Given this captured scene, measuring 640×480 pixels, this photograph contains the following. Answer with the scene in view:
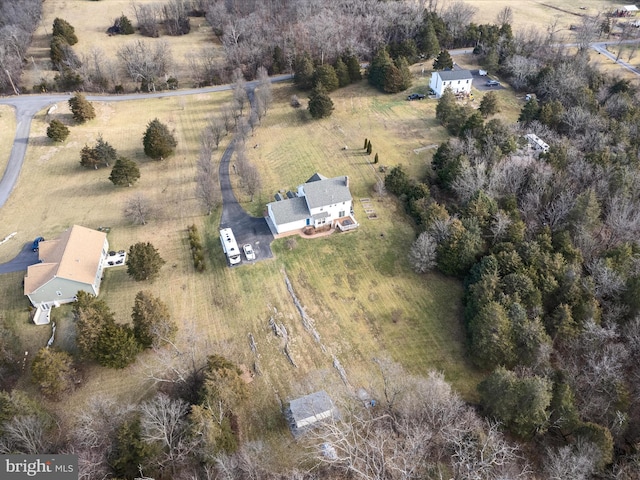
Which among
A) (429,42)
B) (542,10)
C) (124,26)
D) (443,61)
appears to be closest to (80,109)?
(124,26)

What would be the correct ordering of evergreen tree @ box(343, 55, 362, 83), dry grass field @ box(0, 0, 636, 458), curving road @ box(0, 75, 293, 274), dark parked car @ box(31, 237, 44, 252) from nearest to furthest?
dry grass field @ box(0, 0, 636, 458) < dark parked car @ box(31, 237, 44, 252) < curving road @ box(0, 75, 293, 274) < evergreen tree @ box(343, 55, 362, 83)

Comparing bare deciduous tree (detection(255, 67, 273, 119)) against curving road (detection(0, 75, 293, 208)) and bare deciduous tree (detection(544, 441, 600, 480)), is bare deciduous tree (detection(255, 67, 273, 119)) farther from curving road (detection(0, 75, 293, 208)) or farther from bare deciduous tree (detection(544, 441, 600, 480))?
bare deciduous tree (detection(544, 441, 600, 480))

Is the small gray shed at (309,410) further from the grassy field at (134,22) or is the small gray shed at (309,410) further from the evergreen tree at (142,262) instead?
the grassy field at (134,22)

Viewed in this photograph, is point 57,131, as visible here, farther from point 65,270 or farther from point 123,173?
point 65,270

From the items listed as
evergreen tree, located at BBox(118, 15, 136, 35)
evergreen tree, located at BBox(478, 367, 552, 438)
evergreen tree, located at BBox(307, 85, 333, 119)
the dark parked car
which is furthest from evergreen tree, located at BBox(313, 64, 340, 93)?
evergreen tree, located at BBox(478, 367, 552, 438)

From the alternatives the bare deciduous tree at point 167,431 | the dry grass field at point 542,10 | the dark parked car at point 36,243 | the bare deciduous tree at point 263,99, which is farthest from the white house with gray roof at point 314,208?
the dry grass field at point 542,10

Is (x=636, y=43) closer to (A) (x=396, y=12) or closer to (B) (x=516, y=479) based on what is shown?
(A) (x=396, y=12)
